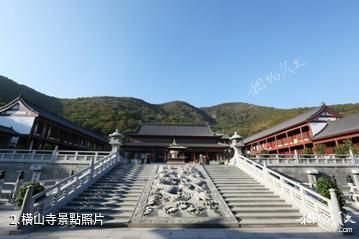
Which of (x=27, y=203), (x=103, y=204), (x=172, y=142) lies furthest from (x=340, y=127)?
(x=27, y=203)

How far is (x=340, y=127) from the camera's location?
28.9 m

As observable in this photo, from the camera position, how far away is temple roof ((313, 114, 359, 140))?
85.9 feet

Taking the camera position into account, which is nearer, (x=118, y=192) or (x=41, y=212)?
(x=41, y=212)

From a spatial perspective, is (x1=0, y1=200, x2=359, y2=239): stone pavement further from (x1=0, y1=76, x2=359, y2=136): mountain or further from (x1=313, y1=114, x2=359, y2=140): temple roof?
Answer: (x1=0, y1=76, x2=359, y2=136): mountain

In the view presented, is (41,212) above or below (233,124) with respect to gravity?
below

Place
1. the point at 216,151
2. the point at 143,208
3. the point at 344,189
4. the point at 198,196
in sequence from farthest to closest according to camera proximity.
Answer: the point at 216,151, the point at 344,189, the point at 198,196, the point at 143,208

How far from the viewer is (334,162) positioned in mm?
18641

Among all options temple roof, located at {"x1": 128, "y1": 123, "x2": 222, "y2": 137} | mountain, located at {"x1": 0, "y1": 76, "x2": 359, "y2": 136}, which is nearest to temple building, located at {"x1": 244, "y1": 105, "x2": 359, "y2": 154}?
temple roof, located at {"x1": 128, "y1": 123, "x2": 222, "y2": 137}

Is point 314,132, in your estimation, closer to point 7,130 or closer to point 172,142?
point 172,142

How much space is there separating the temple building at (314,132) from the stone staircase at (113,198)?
2906cm

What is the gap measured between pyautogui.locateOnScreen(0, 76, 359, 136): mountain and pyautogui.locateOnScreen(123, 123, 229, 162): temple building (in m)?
33.5

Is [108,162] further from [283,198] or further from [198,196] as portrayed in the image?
[283,198]

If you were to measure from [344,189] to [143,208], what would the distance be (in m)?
19.1

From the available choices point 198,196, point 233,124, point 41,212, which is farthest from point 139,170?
point 233,124
